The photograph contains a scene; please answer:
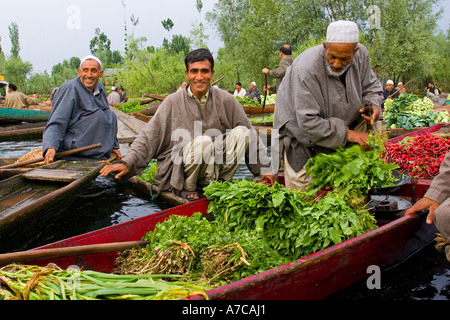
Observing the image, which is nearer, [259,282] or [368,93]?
[259,282]

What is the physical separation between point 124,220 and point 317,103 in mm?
2591

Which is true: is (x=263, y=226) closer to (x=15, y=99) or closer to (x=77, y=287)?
(x=77, y=287)

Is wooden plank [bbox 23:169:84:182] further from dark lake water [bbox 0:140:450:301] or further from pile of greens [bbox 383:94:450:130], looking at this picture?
pile of greens [bbox 383:94:450:130]

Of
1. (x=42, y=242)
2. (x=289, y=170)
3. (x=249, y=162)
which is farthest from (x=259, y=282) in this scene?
(x=42, y=242)

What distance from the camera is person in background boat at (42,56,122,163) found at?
4.96m

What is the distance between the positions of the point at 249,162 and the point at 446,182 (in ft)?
7.16

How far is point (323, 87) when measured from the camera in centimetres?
370

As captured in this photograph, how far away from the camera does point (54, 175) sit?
169 inches

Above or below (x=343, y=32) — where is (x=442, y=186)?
below

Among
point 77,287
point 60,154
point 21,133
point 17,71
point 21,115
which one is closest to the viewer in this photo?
point 77,287

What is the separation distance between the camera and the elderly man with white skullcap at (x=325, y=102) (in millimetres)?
3492

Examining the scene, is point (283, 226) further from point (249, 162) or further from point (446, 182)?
point (249, 162)

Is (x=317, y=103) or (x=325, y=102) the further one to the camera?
(x=325, y=102)

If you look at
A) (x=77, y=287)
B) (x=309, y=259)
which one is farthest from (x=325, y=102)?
(x=77, y=287)
